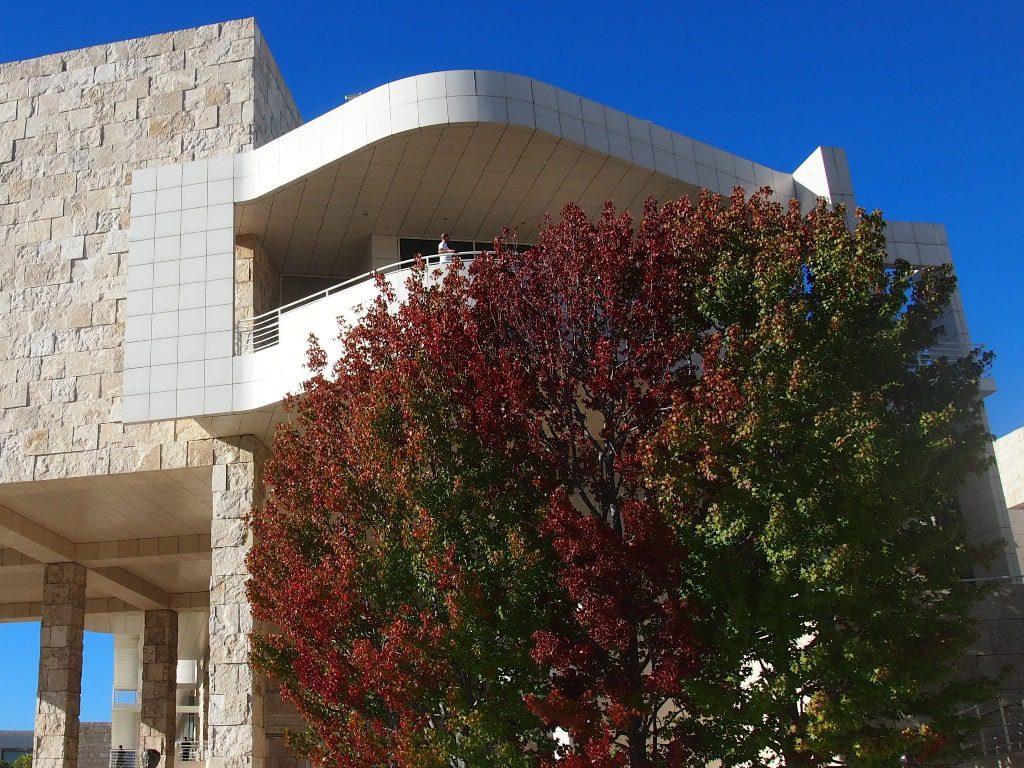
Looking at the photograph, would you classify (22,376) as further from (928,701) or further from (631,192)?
(928,701)

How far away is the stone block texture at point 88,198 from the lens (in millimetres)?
20672

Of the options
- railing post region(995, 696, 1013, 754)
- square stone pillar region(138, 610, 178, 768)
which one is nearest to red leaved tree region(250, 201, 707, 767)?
railing post region(995, 696, 1013, 754)

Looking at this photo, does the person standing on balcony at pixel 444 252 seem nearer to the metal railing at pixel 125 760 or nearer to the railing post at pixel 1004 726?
the railing post at pixel 1004 726

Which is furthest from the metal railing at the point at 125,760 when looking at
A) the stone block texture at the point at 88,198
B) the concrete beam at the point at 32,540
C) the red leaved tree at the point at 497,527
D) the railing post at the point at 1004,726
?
the railing post at the point at 1004,726

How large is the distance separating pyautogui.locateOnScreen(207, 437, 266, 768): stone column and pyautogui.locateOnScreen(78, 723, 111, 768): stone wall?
43.7 meters

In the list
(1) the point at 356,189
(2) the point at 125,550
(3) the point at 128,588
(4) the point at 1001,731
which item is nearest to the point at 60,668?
(2) the point at 125,550

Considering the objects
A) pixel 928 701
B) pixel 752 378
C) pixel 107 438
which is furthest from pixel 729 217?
pixel 107 438

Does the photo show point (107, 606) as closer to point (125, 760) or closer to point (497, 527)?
point (125, 760)

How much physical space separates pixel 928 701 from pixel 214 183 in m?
14.8

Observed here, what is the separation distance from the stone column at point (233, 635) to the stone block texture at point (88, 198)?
1649 millimetres

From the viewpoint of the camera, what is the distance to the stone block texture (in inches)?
814

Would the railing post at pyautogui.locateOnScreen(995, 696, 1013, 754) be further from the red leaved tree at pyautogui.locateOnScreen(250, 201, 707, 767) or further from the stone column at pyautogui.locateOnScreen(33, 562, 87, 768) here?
the stone column at pyautogui.locateOnScreen(33, 562, 87, 768)

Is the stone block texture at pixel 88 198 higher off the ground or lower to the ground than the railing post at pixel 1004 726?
higher

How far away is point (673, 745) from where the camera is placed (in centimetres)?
1213
